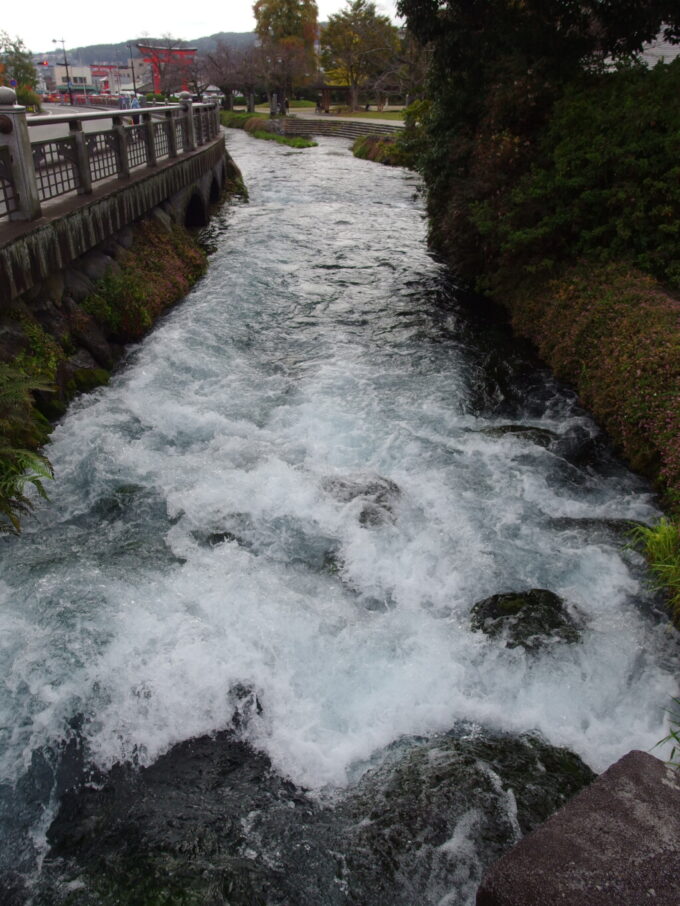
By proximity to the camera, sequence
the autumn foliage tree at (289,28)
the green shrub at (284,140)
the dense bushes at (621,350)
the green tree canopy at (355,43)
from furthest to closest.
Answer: the autumn foliage tree at (289,28), the green tree canopy at (355,43), the green shrub at (284,140), the dense bushes at (621,350)

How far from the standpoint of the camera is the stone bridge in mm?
7441

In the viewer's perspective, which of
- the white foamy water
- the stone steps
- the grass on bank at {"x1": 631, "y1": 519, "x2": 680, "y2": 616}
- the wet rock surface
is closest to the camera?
the wet rock surface

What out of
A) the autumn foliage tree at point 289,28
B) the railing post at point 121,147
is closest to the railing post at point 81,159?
the railing post at point 121,147

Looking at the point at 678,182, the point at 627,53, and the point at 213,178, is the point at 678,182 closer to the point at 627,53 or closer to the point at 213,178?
the point at 627,53

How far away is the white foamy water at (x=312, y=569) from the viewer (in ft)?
14.0

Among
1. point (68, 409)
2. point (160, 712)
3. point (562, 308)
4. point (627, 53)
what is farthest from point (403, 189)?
point (160, 712)

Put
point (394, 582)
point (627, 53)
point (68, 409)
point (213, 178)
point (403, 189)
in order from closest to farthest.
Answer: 1. point (394, 582)
2. point (68, 409)
3. point (627, 53)
4. point (213, 178)
5. point (403, 189)

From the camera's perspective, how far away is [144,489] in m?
6.59

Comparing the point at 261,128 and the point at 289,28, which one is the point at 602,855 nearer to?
the point at 261,128

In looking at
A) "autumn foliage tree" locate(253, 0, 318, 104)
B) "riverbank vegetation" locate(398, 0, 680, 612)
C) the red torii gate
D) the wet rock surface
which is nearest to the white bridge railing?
"riverbank vegetation" locate(398, 0, 680, 612)

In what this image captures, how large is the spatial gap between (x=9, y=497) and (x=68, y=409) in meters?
2.42

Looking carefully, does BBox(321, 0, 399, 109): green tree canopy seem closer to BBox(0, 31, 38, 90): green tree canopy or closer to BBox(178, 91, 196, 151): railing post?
BBox(0, 31, 38, 90): green tree canopy

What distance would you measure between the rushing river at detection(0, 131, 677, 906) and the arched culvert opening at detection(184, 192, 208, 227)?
11173 mm

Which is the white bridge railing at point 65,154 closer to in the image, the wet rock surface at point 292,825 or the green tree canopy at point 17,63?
the wet rock surface at point 292,825
